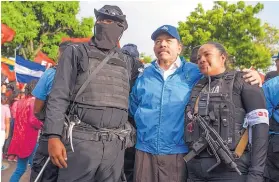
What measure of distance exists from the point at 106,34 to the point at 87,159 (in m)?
1.06

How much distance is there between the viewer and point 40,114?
4273 millimetres

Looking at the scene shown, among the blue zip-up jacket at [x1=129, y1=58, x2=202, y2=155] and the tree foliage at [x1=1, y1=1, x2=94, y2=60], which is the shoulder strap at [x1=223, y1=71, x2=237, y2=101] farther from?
the tree foliage at [x1=1, y1=1, x2=94, y2=60]

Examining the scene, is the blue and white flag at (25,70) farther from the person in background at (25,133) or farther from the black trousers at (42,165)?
the black trousers at (42,165)

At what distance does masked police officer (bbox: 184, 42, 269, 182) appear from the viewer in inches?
126

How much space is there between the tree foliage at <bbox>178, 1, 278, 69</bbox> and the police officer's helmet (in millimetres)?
23229

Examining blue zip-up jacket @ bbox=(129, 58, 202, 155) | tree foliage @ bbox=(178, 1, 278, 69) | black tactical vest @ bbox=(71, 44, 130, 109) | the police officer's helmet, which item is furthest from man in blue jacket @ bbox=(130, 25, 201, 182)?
tree foliage @ bbox=(178, 1, 278, 69)

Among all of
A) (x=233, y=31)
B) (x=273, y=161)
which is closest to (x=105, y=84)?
(x=273, y=161)

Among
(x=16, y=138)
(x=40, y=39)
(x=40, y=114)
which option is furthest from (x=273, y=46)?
(x=40, y=114)

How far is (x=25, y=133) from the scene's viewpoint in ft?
24.9

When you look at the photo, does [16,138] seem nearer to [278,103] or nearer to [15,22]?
[278,103]

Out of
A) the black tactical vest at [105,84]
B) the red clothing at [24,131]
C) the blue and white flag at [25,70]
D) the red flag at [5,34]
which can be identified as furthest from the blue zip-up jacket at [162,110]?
the blue and white flag at [25,70]

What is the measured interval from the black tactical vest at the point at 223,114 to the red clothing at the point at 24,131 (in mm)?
4450

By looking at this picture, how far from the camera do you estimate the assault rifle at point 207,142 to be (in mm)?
3150

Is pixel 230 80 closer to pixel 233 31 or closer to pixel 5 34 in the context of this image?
pixel 5 34
